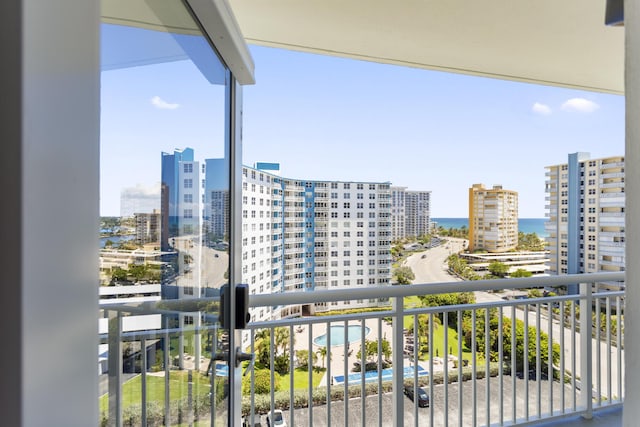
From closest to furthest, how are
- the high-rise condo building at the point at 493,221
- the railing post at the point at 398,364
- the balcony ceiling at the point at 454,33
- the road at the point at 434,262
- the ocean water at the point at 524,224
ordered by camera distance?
the balcony ceiling at the point at 454,33 → the railing post at the point at 398,364 → the road at the point at 434,262 → the high-rise condo building at the point at 493,221 → the ocean water at the point at 524,224

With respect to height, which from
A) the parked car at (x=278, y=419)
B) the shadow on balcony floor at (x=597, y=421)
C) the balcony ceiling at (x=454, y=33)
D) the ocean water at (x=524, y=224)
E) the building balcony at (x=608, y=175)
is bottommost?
the shadow on balcony floor at (x=597, y=421)

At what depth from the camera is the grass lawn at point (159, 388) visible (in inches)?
22.4

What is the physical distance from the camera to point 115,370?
1.73 ft

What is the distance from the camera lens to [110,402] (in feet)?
1.69

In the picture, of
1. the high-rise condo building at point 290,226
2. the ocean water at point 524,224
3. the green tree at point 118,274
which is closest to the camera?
the green tree at point 118,274

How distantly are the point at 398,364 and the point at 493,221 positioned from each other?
2667 millimetres

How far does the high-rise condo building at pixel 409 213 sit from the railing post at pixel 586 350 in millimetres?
1573

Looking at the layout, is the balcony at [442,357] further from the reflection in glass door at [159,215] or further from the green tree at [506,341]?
the reflection in glass door at [159,215]

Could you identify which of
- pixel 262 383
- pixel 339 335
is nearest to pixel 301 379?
pixel 262 383

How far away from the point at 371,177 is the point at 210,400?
4.00m

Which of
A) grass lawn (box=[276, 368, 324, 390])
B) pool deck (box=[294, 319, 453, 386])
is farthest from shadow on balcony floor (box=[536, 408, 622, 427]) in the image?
grass lawn (box=[276, 368, 324, 390])

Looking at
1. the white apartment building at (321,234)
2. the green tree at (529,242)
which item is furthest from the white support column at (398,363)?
the green tree at (529,242)

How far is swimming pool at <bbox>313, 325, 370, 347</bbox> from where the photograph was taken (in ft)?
6.77

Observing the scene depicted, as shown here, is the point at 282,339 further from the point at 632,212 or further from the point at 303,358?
the point at 632,212
